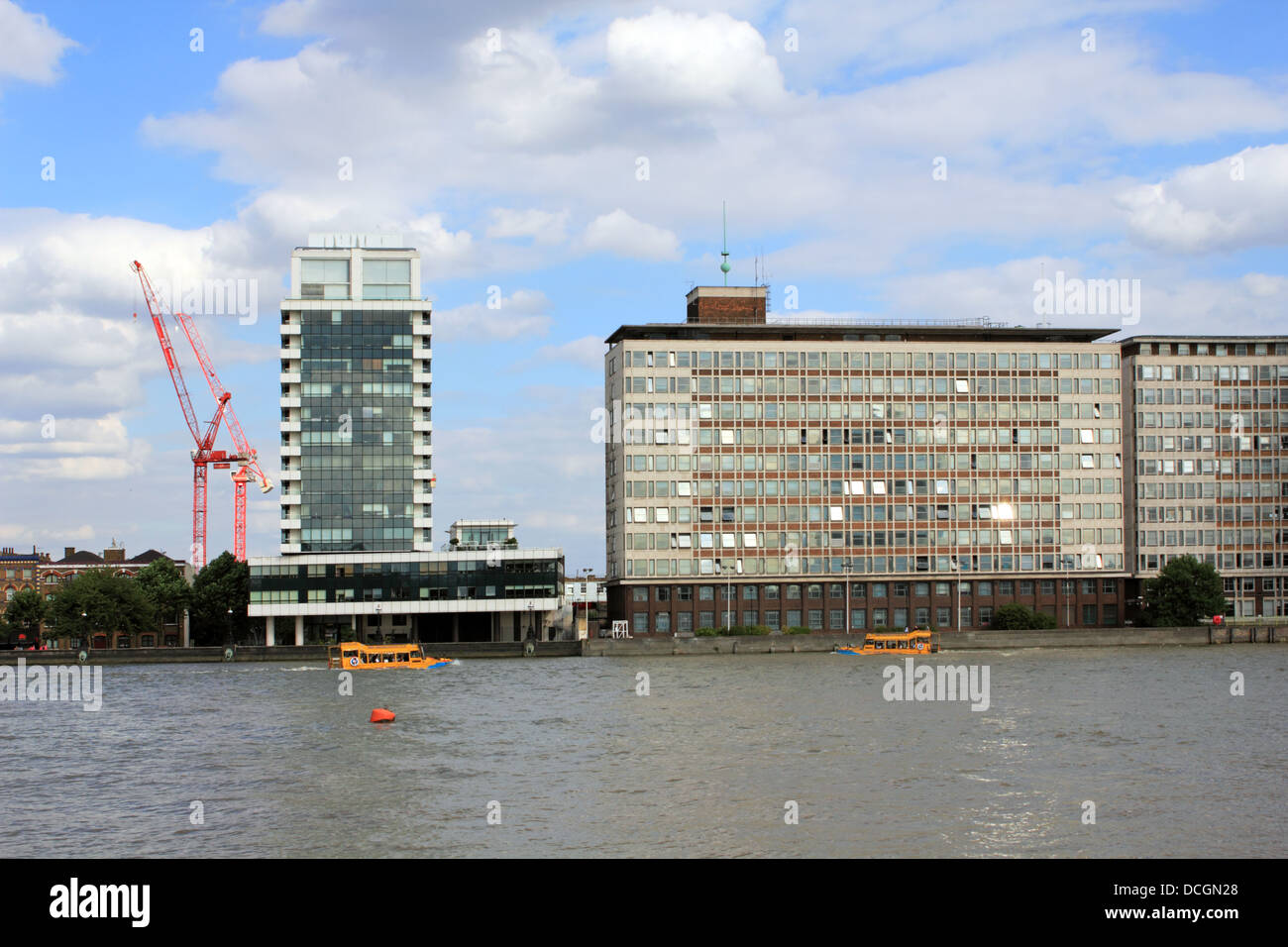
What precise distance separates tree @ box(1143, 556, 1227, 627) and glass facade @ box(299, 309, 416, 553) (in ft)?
312

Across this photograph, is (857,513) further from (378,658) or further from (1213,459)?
(378,658)

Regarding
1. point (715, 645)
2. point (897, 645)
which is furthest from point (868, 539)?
point (715, 645)

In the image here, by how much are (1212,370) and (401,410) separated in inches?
4311

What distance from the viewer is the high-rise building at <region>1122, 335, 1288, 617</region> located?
608 ft

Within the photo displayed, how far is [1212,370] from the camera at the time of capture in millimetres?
186375

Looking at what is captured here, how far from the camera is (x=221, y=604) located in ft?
641

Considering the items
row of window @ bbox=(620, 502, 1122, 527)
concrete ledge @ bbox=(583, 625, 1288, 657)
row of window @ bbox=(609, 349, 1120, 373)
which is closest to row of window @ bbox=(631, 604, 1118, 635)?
concrete ledge @ bbox=(583, 625, 1288, 657)

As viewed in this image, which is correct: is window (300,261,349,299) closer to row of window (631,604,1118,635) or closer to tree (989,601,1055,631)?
row of window (631,604,1118,635)

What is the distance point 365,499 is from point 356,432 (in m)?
8.61

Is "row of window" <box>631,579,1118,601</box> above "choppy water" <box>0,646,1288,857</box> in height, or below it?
above

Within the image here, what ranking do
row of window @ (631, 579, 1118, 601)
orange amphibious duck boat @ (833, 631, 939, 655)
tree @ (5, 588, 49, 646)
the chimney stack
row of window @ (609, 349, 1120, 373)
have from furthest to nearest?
tree @ (5, 588, 49, 646) → the chimney stack → row of window @ (609, 349, 1120, 373) → row of window @ (631, 579, 1118, 601) → orange amphibious duck boat @ (833, 631, 939, 655)
